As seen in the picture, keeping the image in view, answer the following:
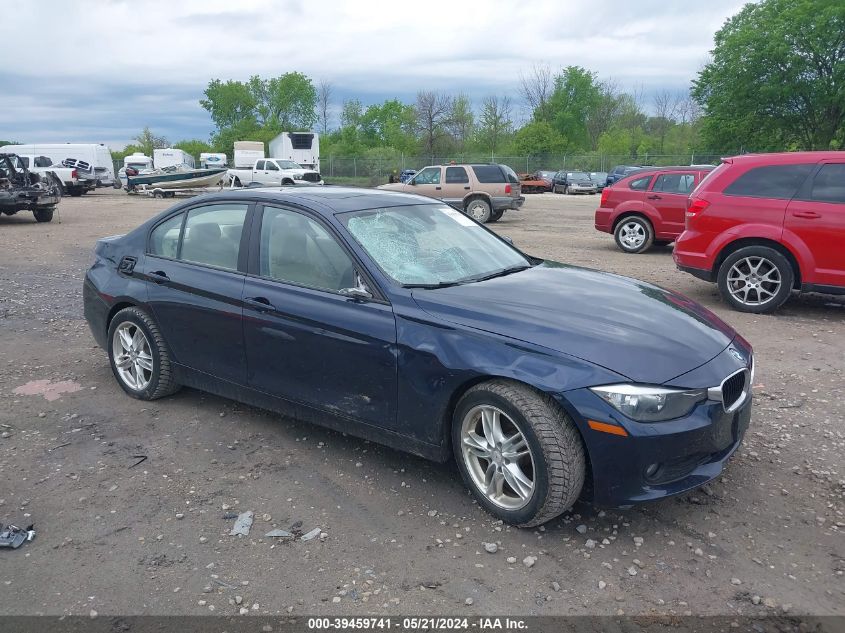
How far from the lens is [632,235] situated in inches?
518

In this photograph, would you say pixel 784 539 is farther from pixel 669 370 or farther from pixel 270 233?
pixel 270 233

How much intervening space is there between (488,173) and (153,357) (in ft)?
52.6

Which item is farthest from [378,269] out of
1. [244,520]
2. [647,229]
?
[647,229]

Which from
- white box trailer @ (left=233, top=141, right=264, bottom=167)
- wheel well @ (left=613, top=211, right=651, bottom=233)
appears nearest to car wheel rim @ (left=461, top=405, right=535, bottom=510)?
wheel well @ (left=613, top=211, right=651, bottom=233)

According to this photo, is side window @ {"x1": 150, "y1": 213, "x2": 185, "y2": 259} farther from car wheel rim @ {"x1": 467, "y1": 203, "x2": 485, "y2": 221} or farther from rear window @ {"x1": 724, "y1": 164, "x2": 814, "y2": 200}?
car wheel rim @ {"x1": 467, "y1": 203, "x2": 485, "y2": 221}

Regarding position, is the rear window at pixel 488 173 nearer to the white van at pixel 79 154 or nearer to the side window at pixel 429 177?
the side window at pixel 429 177

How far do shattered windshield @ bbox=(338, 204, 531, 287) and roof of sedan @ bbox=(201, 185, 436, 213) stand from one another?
3.3 inches

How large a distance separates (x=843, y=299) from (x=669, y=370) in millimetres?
6839

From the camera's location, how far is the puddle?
527 centimetres

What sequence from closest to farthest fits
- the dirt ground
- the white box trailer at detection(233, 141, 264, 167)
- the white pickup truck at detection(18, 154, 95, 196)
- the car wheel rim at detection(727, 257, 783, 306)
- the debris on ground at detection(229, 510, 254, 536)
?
the dirt ground
the debris on ground at detection(229, 510, 254, 536)
the car wheel rim at detection(727, 257, 783, 306)
the white pickup truck at detection(18, 154, 95, 196)
the white box trailer at detection(233, 141, 264, 167)

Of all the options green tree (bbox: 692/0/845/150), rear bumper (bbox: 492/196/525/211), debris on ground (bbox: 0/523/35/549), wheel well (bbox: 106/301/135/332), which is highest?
green tree (bbox: 692/0/845/150)

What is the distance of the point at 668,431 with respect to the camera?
10.0 ft

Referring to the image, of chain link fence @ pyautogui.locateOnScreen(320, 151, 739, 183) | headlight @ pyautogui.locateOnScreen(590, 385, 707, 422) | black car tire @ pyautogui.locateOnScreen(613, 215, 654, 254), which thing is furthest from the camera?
chain link fence @ pyautogui.locateOnScreen(320, 151, 739, 183)

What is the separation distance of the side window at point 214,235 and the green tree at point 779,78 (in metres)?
47.0
